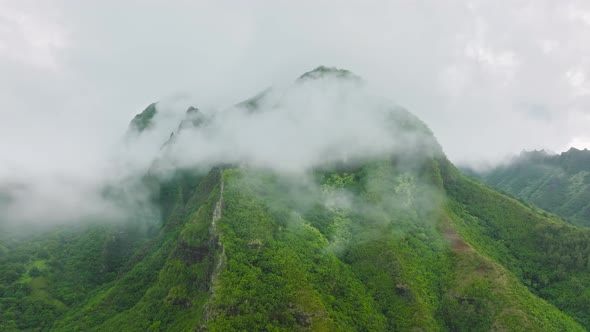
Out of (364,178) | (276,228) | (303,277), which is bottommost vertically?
(303,277)

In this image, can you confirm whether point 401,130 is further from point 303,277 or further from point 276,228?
point 303,277

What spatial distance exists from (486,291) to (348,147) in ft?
283

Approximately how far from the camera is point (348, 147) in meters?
169

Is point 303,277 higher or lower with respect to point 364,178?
lower

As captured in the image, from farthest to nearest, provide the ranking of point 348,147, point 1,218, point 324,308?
point 1,218, point 348,147, point 324,308

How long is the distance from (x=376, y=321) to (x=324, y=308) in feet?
49.2

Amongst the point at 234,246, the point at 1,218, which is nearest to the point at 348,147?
the point at 234,246

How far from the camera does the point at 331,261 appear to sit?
356 feet

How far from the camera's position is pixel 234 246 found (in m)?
102

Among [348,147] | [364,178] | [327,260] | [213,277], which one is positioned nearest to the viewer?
[213,277]

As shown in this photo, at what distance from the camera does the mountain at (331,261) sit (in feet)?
305

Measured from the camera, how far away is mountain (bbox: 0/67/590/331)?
9294cm

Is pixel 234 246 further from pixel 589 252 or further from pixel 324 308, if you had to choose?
pixel 589 252

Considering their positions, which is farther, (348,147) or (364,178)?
(348,147)
